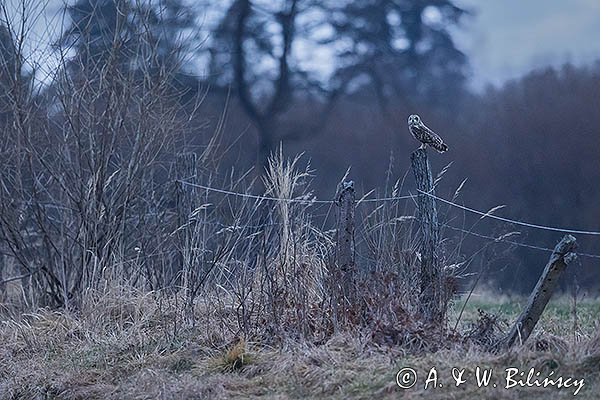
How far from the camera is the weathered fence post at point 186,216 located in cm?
981

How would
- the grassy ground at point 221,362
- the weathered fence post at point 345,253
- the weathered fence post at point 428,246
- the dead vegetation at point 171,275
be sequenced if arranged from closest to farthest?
the grassy ground at point 221,362, the dead vegetation at point 171,275, the weathered fence post at point 428,246, the weathered fence post at point 345,253

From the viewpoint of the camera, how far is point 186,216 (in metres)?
11.0

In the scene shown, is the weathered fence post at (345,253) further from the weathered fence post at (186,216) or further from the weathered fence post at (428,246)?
the weathered fence post at (186,216)

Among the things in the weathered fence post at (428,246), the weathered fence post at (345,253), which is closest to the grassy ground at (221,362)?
the weathered fence post at (345,253)

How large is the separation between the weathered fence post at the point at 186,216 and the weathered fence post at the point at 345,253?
1.68 meters

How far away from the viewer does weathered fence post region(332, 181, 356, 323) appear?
8297mm

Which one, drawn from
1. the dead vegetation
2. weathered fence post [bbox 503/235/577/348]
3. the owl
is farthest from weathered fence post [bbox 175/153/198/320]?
weathered fence post [bbox 503/235/577/348]

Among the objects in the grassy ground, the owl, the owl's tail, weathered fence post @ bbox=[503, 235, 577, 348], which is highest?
the owl

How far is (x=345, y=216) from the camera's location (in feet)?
27.5

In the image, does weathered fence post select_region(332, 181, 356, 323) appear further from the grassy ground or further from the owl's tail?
the owl's tail

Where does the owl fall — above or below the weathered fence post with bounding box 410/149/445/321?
above

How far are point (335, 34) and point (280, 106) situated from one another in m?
2.81

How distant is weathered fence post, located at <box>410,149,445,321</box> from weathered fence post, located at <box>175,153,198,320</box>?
2.40 metres

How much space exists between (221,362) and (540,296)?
8.63 feet
